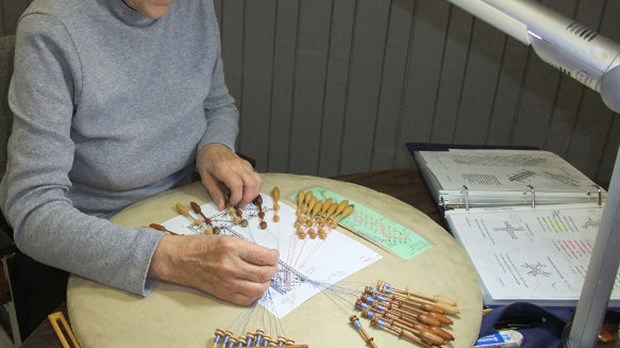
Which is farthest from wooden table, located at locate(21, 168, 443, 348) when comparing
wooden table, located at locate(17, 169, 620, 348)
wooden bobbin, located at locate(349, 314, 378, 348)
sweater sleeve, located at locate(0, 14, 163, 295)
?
sweater sleeve, located at locate(0, 14, 163, 295)

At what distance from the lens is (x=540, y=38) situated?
2.15ft

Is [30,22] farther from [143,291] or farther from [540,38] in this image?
[540,38]

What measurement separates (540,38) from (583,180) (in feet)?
2.74

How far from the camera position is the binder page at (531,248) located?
1.01 m

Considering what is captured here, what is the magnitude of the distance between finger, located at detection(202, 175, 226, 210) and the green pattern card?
24 cm

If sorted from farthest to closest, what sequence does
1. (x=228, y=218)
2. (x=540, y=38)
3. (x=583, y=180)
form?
(x=583, y=180), (x=228, y=218), (x=540, y=38)

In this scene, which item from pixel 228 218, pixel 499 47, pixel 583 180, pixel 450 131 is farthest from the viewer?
pixel 450 131

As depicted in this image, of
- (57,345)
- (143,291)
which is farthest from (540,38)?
(57,345)

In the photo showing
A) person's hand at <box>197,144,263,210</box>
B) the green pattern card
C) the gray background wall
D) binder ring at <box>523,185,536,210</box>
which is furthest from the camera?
the gray background wall

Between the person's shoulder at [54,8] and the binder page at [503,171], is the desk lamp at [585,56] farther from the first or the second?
the person's shoulder at [54,8]

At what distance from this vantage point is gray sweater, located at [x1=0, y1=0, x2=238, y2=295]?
96 cm

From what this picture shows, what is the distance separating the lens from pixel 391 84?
211cm

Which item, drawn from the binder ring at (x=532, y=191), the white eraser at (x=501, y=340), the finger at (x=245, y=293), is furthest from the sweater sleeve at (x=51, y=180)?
the binder ring at (x=532, y=191)

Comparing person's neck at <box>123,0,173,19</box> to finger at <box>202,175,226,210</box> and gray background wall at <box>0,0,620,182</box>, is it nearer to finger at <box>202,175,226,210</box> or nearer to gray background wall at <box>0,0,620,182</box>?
finger at <box>202,175,226,210</box>
